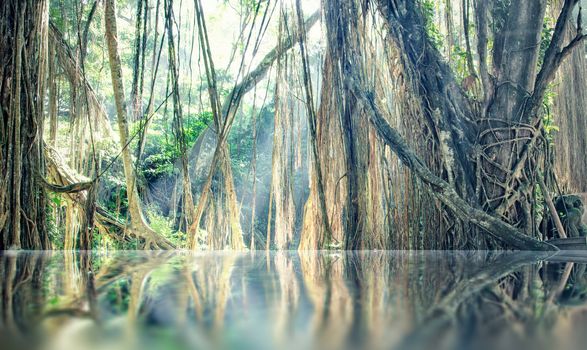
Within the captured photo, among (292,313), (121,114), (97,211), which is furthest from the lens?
(97,211)

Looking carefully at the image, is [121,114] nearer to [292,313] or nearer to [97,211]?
[97,211]

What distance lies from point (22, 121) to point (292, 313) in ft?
4.94

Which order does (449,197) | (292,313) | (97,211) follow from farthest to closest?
(97,211), (449,197), (292,313)

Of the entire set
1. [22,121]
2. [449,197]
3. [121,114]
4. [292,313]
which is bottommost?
[292,313]

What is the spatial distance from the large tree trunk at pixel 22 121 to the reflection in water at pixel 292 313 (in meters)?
1.13

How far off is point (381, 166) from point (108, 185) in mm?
4892

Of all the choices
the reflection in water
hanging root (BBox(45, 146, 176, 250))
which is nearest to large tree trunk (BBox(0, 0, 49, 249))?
hanging root (BBox(45, 146, 176, 250))

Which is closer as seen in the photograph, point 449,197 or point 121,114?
point 449,197

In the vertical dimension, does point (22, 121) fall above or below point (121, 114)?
below

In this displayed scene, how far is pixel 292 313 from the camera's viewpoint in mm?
259

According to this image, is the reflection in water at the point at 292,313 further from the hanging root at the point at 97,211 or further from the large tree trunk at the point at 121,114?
the large tree trunk at the point at 121,114

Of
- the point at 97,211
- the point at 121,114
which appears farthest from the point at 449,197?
the point at 97,211

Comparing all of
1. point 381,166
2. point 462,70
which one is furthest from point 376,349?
point 462,70

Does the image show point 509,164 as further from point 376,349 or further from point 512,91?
point 376,349
